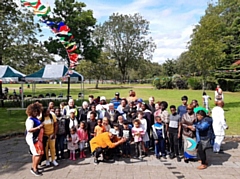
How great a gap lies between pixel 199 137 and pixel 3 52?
19.6m

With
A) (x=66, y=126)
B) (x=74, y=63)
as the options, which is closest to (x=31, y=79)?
(x=74, y=63)

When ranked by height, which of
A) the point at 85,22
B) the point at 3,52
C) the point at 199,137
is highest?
the point at 85,22

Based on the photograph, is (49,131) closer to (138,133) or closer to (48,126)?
(48,126)

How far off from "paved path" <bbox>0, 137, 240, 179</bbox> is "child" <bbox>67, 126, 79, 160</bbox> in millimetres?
225

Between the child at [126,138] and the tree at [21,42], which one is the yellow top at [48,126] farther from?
the tree at [21,42]

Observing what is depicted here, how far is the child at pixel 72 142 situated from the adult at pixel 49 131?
474 mm

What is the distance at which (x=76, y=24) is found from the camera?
29.2 metres

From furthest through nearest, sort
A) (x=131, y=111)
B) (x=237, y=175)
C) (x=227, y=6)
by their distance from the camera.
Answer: (x=227, y=6) < (x=131, y=111) < (x=237, y=175)

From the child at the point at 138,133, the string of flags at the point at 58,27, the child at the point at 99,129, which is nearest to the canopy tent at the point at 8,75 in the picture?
the string of flags at the point at 58,27

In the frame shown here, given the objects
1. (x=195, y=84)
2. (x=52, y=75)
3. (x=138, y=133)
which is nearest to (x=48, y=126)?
(x=138, y=133)

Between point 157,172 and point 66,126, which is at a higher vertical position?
point 66,126

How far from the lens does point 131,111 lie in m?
6.87

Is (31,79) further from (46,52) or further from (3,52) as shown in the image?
(46,52)

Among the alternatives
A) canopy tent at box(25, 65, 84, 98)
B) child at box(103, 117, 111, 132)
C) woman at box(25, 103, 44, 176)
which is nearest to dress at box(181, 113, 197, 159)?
child at box(103, 117, 111, 132)
